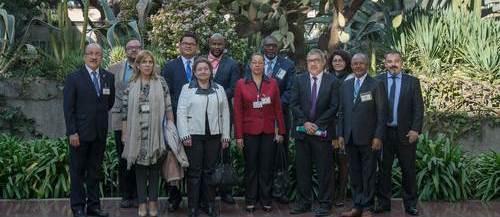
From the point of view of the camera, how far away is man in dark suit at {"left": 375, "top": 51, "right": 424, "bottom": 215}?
29.8ft

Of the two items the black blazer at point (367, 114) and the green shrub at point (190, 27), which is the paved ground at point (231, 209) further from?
the green shrub at point (190, 27)

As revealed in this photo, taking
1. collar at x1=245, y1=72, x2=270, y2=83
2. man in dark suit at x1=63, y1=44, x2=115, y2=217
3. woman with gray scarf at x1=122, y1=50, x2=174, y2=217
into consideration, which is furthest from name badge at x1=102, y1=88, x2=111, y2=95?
collar at x1=245, y1=72, x2=270, y2=83

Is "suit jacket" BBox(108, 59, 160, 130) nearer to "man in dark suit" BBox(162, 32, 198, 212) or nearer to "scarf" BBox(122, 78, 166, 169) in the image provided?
"man in dark suit" BBox(162, 32, 198, 212)

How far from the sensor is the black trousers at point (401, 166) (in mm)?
9180

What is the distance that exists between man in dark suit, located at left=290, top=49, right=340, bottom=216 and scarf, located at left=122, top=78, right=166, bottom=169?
1.48 m

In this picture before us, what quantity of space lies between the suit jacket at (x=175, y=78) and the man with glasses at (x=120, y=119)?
41 cm

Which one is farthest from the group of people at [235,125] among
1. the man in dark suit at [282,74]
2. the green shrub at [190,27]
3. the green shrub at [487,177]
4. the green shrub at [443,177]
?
the green shrub at [190,27]

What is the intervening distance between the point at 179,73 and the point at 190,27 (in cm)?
384

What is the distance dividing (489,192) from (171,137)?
389 centimetres

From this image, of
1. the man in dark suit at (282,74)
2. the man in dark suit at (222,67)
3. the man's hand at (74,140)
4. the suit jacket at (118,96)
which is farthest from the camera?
the man in dark suit at (282,74)

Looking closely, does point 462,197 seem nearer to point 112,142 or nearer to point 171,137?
point 171,137

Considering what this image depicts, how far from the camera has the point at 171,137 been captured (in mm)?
8898

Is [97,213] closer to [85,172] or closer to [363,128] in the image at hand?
[85,172]

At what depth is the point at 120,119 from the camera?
9312 mm
